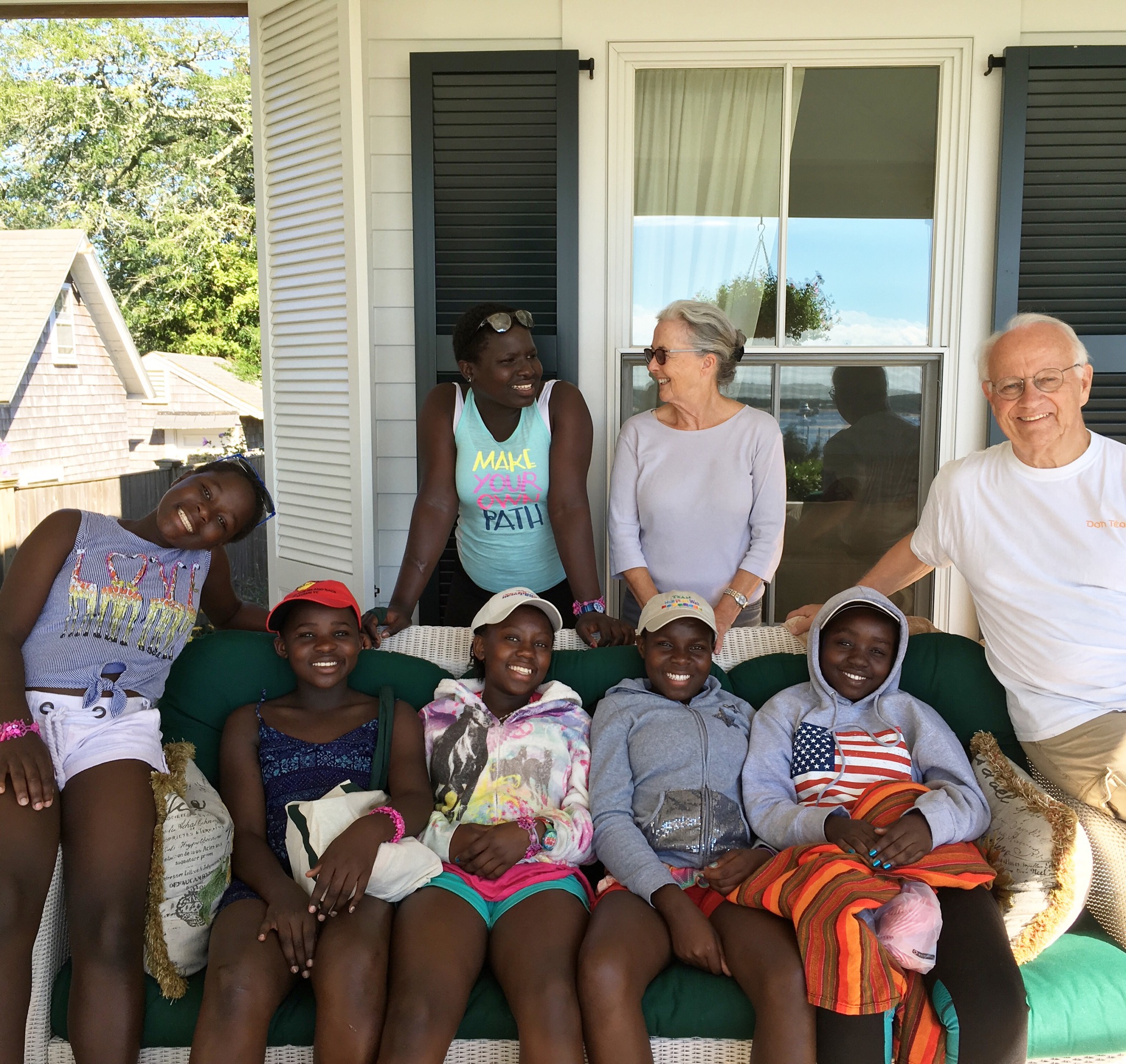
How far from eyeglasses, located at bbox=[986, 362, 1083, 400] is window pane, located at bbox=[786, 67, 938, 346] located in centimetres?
147

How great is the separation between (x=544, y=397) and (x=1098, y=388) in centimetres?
215

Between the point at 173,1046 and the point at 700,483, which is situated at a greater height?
the point at 700,483

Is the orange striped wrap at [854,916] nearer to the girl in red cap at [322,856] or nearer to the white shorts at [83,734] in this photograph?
the girl in red cap at [322,856]

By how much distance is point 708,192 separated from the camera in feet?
11.3

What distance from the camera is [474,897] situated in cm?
180

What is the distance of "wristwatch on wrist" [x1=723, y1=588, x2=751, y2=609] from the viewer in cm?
251

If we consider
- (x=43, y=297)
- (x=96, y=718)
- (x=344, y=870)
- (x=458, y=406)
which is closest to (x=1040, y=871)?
(x=344, y=870)

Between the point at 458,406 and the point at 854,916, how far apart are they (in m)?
1.64

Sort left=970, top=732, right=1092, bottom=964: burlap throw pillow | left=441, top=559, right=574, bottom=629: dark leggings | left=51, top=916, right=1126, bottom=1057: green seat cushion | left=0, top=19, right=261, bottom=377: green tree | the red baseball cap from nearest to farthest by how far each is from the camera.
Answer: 1. left=51, top=916, right=1126, bottom=1057: green seat cushion
2. left=970, top=732, right=1092, bottom=964: burlap throw pillow
3. the red baseball cap
4. left=441, top=559, right=574, bottom=629: dark leggings
5. left=0, top=19, right=261, bottom=377: green tree

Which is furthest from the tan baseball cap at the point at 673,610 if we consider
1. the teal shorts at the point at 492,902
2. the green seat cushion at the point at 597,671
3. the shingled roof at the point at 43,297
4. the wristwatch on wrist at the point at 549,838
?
the shingled roof at the point at 43,297

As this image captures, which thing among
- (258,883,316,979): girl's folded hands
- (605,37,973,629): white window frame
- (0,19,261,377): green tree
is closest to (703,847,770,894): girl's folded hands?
(258,883,316,979): girl's folded hands

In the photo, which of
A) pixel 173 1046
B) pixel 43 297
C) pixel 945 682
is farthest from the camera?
pixel 43 297

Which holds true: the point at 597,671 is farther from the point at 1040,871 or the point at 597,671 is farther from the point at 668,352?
the point at 1040,871

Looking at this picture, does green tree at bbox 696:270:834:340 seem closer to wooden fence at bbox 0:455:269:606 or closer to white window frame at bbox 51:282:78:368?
wooden fence at bbox 0:455:269:606
